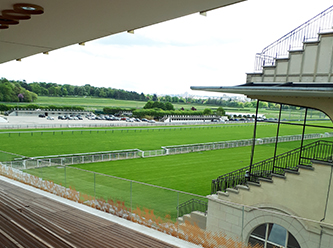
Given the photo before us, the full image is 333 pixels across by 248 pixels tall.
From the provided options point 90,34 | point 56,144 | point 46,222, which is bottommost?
point 56,144

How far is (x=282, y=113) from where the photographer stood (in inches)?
418

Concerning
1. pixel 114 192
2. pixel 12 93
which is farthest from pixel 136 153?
pixel 12 93

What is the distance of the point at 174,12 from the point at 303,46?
7109 mm

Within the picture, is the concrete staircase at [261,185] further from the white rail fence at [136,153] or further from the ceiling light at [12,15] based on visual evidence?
the white rail fence at [136,153]

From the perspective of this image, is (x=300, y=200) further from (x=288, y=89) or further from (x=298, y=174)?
(x=288, y=89)

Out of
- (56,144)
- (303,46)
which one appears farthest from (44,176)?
(56,144)

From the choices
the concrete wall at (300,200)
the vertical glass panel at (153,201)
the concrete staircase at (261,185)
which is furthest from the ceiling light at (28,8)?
the concrete staircase at (261,185)

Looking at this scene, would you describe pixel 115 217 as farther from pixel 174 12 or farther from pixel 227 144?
pixel 227 144

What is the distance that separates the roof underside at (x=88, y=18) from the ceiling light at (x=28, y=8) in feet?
0.20

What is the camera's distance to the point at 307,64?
9.05 metres

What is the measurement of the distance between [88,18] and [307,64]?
7.62 m

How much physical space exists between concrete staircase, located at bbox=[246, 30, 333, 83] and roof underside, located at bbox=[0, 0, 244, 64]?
670 cm

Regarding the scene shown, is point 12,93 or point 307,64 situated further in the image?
point 12,93

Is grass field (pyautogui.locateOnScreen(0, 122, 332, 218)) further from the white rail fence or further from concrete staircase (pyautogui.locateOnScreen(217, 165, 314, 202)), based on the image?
concrete staircase (pyautogui.locateOnScreen(217, 165, 314, 202))
